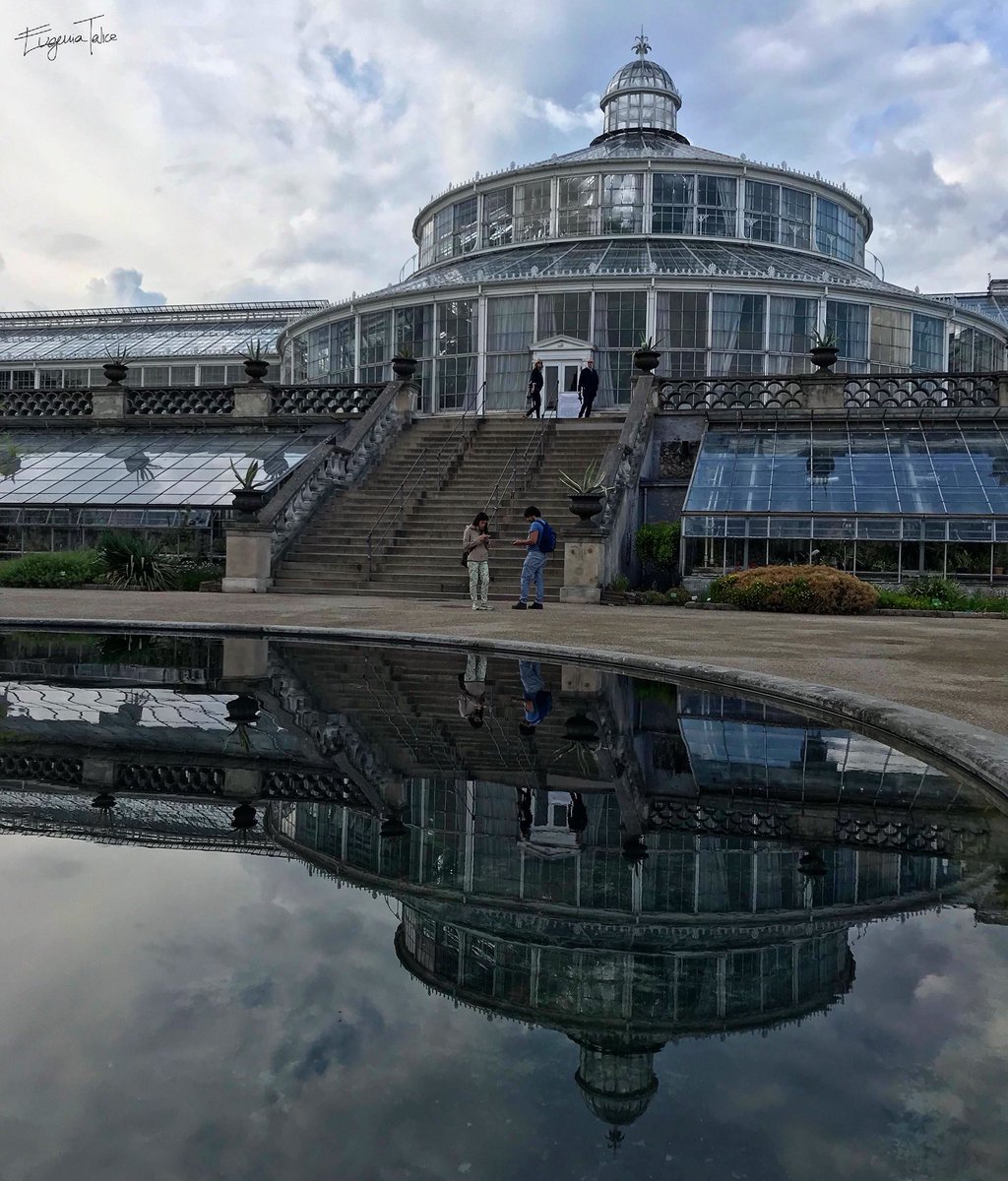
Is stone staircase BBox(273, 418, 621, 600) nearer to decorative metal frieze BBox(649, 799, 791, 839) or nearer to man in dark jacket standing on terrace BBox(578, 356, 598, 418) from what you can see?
man in dark jacket standing on terrace BBox(578, 356, 598, 418)

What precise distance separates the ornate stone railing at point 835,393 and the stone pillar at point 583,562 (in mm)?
7081

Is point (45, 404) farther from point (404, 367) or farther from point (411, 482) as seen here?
point (411, 482)

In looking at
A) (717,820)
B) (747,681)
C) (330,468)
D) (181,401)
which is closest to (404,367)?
(330,468)

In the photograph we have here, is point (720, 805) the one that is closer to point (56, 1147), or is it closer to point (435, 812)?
point (435, 812)

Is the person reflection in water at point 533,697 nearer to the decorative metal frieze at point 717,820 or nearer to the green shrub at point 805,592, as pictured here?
the decorative metal frieze at point 717,820

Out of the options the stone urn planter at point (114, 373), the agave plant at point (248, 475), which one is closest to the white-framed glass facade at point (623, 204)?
the stone urn planter at point (114, 373)

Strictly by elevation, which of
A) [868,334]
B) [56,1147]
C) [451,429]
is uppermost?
[868,334]

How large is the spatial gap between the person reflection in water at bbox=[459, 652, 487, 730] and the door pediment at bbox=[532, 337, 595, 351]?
76.1ft

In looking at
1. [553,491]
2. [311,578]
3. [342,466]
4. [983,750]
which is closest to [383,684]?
[983,750]

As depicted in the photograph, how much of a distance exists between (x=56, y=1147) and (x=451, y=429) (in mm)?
24942

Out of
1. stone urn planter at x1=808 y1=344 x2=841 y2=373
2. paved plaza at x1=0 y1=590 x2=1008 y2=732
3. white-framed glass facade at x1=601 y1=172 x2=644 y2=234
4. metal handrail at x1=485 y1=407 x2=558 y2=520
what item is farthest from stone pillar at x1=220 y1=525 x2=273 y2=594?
white-framed glass facade at x1=601 y1=172 x2=644 y2=234

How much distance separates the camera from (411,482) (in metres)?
24.0

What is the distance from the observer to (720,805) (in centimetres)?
519

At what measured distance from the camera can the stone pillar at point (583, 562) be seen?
1959 centimetres
